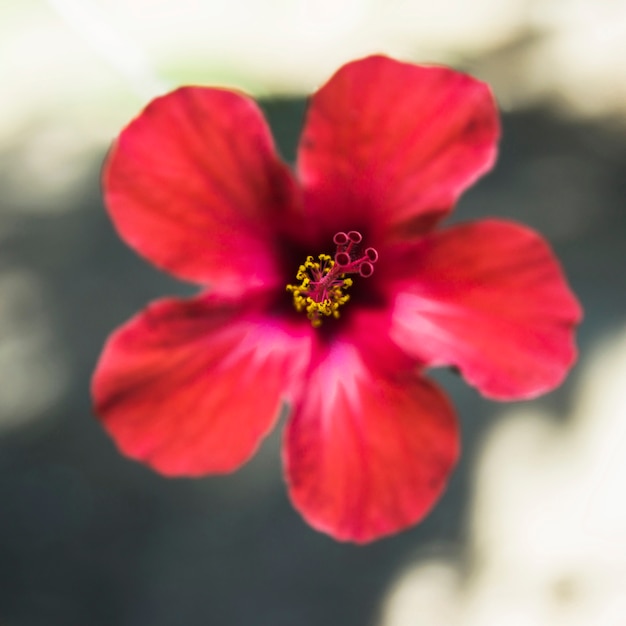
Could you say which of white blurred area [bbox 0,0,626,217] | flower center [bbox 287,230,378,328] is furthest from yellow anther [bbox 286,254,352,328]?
white blurred area [bbox 0,0,626,217]

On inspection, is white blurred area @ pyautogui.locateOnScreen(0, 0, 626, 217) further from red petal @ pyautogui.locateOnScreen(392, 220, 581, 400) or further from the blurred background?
red petal @ pyautogui.locateOnScreen(392, 220, 581, 400)

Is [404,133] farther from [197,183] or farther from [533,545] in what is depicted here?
[533,545]

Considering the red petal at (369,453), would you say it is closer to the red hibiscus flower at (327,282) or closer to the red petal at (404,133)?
the red hibiscus flower at (327,282)

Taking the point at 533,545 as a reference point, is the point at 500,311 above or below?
above

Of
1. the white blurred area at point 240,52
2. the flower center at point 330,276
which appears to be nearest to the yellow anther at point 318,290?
the flower center at point 330,276

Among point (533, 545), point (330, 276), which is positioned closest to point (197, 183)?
point (330, 276)

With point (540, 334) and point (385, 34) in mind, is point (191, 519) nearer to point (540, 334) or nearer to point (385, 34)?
point (540, 334)

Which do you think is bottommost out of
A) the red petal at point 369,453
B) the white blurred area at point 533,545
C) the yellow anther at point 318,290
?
the white blurred area at point 533,545
